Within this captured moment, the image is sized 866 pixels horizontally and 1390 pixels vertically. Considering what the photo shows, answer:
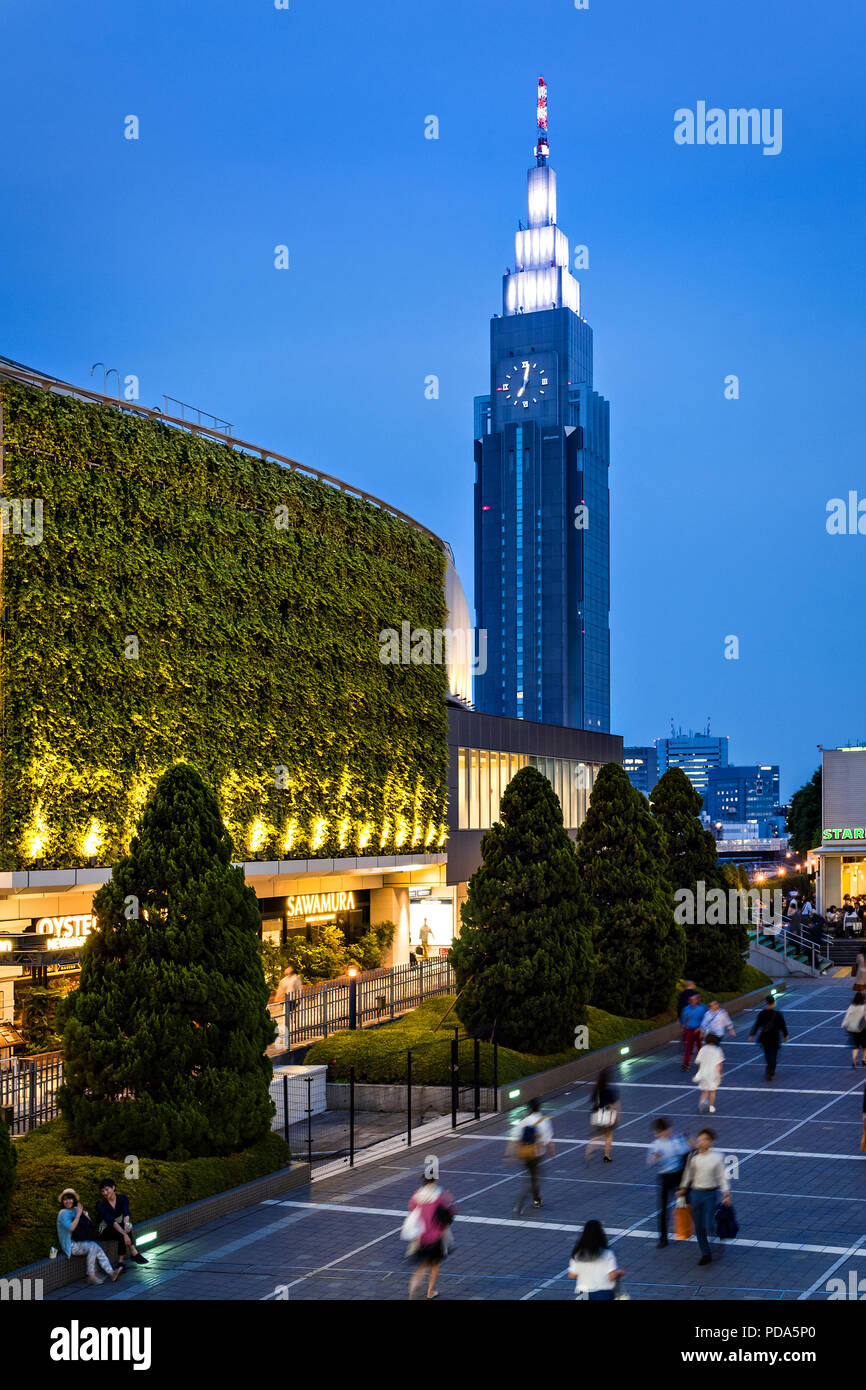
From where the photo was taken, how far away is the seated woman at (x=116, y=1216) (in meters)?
15.0

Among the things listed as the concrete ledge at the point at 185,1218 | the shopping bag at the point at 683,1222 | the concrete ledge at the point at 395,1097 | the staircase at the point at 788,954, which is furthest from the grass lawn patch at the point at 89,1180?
the staircase at the point at 788,954

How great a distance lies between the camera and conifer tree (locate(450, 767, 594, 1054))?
1057 inches

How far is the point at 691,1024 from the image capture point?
2731cm

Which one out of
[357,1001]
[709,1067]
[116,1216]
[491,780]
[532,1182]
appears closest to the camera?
[116,1216]

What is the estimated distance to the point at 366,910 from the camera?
144 feet

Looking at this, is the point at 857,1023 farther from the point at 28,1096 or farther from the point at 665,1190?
the point at 28,1096

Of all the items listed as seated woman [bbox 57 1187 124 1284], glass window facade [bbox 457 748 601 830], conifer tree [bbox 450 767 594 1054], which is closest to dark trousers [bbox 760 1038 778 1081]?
conifer tree [bbox 450 767 594 1054]

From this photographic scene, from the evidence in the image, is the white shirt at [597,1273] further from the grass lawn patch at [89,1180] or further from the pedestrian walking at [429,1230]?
the grass lawn patch at [89,1180]

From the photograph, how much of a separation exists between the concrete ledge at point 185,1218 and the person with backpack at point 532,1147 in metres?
3.33

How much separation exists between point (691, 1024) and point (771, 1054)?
1762 mm

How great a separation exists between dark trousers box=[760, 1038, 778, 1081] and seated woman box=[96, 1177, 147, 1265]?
14548mm

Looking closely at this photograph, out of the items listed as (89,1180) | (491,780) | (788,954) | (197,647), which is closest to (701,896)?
(491,780)
